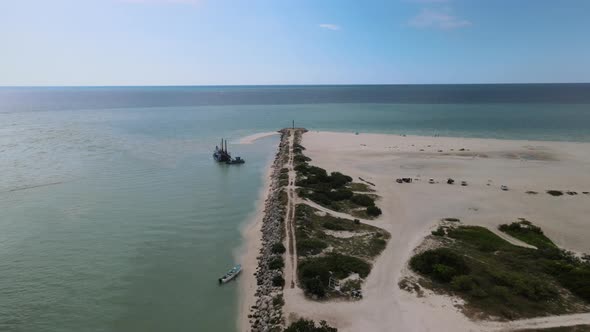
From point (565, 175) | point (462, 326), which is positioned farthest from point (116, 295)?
point (565, 175)

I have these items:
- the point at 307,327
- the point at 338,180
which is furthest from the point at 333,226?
the point at 338,180

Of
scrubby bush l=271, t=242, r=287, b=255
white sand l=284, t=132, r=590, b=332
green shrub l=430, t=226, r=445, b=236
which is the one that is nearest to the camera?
white sand l=284, t=132, r=590, b=332

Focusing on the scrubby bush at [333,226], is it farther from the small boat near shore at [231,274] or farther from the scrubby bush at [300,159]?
the scrubby bush at [300,159]

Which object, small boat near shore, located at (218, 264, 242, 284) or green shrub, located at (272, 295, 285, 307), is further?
small boat near shore, located at (218, 264, 242, 284)

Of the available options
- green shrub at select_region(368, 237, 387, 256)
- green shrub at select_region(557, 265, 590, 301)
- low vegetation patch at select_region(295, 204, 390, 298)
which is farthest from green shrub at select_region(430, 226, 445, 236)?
green shrub at select_region(557, 265, 590, 301)

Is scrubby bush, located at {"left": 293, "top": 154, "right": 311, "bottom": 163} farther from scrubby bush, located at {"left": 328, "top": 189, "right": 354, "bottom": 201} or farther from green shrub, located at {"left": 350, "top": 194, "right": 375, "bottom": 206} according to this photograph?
green shrub, located at {"left": 350, "top": 194, "right": 375, "bottom": 206}

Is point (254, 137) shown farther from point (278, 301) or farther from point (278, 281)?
point (278, 301)
